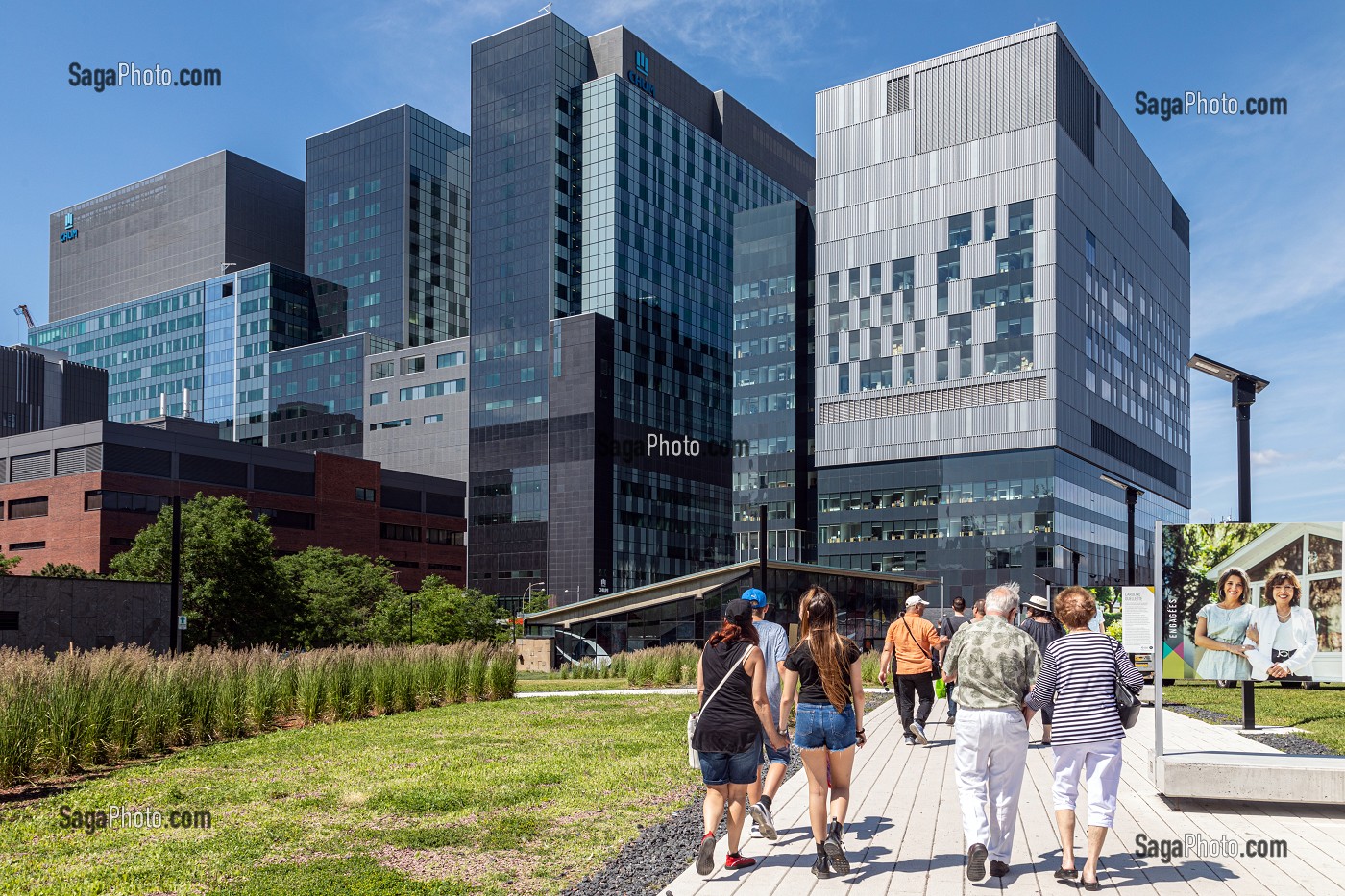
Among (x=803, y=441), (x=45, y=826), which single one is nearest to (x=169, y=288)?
(x=803, y=441)

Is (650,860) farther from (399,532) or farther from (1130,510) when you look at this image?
(399,532)

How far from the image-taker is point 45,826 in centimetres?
1032

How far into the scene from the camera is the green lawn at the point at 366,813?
8297 millimetres

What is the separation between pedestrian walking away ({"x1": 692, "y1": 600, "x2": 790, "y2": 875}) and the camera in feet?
26.2

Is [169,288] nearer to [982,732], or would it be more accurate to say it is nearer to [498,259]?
[498,259]

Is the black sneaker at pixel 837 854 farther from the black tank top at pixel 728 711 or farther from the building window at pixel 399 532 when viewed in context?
the building window at pixel 399 532

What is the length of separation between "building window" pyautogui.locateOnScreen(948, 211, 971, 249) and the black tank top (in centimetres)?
9234

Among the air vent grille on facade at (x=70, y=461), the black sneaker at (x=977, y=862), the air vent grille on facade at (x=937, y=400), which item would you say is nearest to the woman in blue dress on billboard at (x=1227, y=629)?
the black sneaker at (x=977, y=862)

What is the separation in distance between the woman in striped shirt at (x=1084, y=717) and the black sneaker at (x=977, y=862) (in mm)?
577

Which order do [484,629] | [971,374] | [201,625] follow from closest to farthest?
[201,625]
[484,629]
[971,374]

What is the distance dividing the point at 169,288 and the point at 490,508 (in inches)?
2982

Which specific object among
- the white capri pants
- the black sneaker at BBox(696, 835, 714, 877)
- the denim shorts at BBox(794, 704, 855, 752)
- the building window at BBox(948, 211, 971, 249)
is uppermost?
the building window at BBox(948, 211, 971, 249)

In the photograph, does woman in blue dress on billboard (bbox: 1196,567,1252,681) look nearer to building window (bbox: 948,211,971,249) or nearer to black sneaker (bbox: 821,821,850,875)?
black sneaker (bbox: 821,821,850,875)

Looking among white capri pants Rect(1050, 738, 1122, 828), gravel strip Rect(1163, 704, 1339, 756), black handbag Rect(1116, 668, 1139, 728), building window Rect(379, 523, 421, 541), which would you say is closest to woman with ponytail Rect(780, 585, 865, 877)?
white capri pants Rect(1050, 738, 1122, 828)
